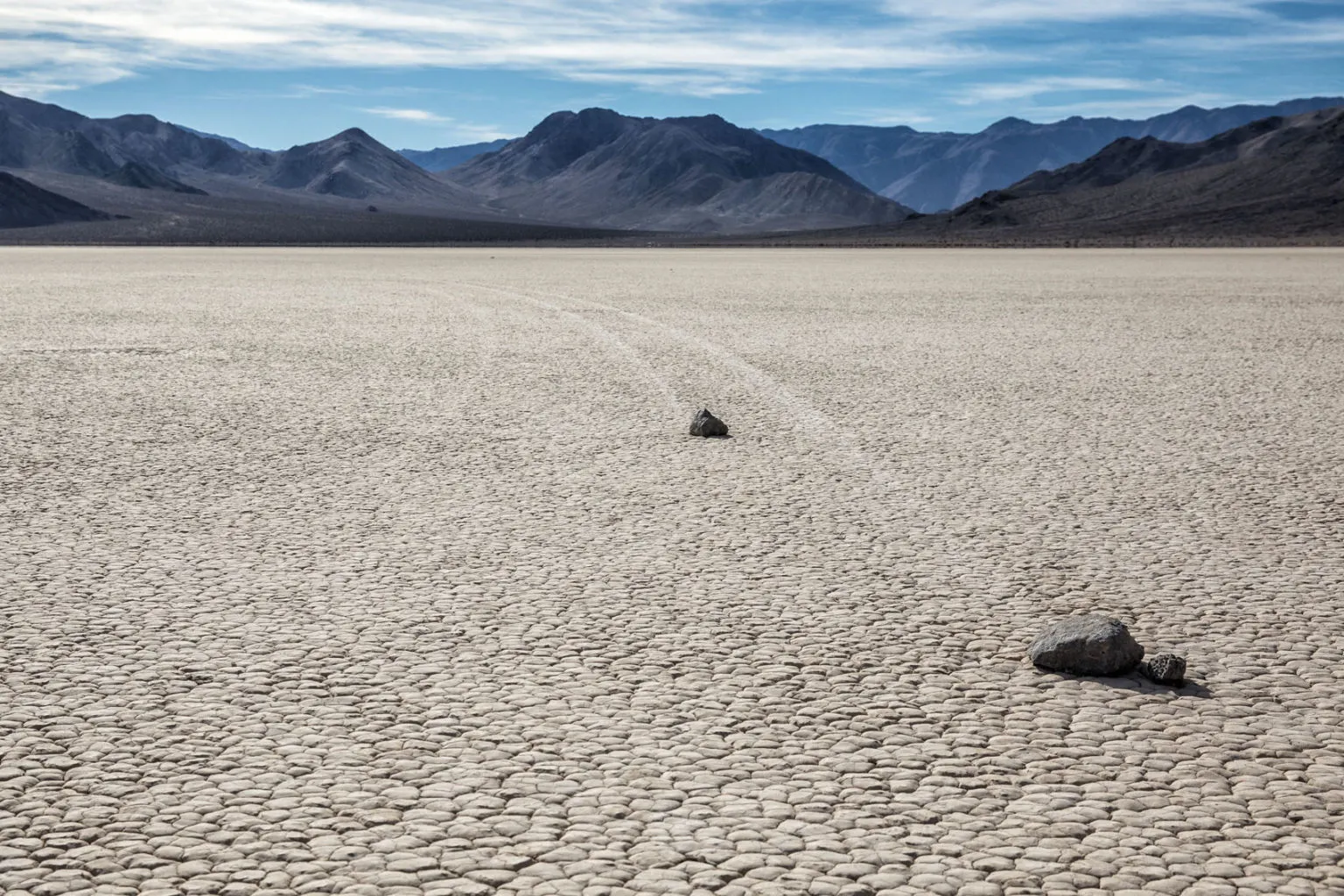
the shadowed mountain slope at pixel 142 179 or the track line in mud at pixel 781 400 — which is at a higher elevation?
the shadowed mountain slope at pixel 142 179

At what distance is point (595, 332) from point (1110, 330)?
21.3 ft

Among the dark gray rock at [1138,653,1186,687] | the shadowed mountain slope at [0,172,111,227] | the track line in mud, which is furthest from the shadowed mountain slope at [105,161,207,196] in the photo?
the dark gray rock at [1138,653,1186,687]

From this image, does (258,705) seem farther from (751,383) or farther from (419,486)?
(751,383)

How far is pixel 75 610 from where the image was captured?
16.8ft

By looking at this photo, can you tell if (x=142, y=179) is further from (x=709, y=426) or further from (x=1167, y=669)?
(x=1167, y=669)

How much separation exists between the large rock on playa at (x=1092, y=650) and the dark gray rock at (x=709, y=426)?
4.77 metres

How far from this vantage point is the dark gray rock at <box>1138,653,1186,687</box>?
4387 millimetres

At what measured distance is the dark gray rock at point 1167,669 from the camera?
4.39 meters

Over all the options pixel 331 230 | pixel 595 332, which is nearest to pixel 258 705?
pixel 595 332

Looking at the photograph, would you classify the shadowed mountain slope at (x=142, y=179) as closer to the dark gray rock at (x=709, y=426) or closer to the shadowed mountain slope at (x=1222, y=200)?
the shadowed mountain slope at (x=1222, y=200)

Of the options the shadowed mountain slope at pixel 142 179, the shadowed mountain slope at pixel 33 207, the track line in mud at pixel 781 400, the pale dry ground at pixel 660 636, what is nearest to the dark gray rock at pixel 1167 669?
the pale dry ground at pixel 660 636

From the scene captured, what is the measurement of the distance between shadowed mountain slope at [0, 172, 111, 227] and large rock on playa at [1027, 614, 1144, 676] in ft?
408

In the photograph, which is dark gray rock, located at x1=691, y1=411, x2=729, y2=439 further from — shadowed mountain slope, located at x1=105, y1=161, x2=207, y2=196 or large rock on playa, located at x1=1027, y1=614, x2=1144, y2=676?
shadowed mountain slope, located at x1=105, y1=161, x2=207, y2=196

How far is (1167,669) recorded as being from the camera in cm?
439
